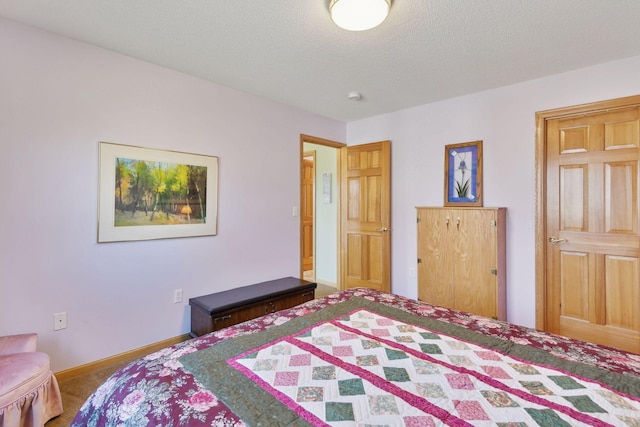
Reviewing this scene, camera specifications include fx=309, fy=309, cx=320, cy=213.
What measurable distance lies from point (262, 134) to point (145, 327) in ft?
6.92

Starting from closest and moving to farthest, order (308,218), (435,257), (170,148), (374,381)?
(374,381) < (170,148) < (435,257) < (308,218)

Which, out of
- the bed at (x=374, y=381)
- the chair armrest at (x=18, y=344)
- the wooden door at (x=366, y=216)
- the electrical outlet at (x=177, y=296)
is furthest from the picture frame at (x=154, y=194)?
the wooden door at (x=366, y=216)

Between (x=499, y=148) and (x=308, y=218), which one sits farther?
(x=308, y=218)

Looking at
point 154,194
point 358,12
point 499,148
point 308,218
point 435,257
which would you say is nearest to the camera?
point 358,12

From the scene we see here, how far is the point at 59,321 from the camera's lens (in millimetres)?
2133

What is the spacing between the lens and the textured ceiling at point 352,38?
5.93ft

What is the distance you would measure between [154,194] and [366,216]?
2.44m

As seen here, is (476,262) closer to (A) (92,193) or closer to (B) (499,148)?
(B) (499,148)

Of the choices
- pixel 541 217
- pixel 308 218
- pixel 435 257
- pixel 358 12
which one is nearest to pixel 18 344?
pixel 358 12

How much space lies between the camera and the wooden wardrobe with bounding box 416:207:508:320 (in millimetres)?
2781

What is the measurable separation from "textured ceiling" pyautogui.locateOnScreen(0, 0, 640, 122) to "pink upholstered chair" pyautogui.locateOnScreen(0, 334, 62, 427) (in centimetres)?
197

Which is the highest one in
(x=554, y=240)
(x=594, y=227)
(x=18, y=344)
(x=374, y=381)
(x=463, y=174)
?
(x=463, y=174)

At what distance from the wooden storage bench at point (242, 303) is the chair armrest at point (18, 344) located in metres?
1.03

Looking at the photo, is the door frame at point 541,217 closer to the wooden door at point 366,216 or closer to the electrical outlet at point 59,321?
the wooden door at point 366,216
